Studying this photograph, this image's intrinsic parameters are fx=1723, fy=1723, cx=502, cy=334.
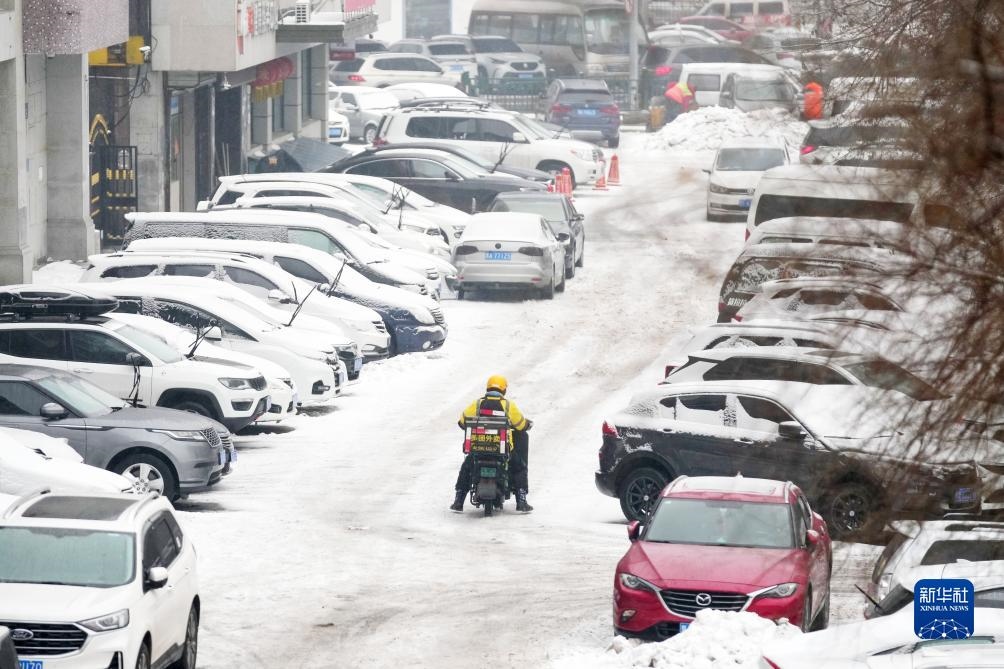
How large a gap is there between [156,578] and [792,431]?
687 centimetres

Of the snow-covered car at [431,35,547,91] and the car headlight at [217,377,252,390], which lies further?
the snow-covered car at [431,35,547,91]

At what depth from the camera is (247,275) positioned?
22.9 meters

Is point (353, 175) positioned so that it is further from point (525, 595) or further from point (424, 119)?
point (525, 595)

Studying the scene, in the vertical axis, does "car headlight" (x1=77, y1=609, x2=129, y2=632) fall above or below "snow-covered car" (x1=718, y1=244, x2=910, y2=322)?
below

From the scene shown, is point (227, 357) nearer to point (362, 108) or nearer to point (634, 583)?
point (634, 583)

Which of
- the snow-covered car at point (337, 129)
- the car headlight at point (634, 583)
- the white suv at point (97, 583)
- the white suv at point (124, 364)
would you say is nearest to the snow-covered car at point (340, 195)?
the white suv at point (124, 364)

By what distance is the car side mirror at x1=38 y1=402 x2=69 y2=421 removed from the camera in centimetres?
1633

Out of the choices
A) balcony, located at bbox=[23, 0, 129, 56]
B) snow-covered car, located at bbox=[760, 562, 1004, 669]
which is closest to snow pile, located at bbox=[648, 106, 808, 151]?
balcony, located at bbox=[23, 0, 129, 56]

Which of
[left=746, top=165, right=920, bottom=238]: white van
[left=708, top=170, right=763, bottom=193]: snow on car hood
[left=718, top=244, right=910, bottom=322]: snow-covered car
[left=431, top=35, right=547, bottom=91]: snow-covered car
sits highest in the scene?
[left=746, top=165, right=920, bottom=238]: white van

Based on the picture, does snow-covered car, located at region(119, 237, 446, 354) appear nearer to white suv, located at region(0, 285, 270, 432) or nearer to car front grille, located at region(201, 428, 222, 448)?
white suv, located at region(0, 285, 270, 432)

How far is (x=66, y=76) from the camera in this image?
2855 centimetres

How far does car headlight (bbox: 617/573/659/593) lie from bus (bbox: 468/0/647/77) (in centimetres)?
4978

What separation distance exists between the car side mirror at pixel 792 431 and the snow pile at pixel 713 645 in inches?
162

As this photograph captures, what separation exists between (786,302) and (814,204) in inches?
121
